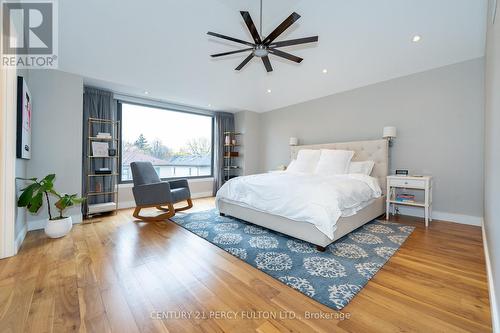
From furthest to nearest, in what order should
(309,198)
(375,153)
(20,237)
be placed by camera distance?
(375,153), (20,237), (309,198)

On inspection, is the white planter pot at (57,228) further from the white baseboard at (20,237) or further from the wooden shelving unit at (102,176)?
the wooden shelving unit at (102,176)

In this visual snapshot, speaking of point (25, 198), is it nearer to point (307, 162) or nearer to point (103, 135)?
point (103, 135)

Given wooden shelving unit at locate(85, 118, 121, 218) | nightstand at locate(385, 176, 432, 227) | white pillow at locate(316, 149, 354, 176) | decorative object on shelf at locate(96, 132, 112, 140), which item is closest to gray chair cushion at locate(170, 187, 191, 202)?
wooden shelving unit at locate(85, 118, 121, 218)

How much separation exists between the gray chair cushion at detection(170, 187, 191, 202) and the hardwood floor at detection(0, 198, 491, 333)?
3.95 ft

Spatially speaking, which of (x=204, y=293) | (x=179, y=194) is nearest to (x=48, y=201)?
(x=179, y=194)

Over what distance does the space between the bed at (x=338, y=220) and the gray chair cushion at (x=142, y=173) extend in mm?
1263

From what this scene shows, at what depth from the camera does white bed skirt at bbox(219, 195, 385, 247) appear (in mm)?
2193

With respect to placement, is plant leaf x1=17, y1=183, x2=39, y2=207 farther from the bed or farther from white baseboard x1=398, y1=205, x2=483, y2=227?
white baseboard x1=398, y1=205, x2=483, y2=227

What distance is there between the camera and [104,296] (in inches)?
58.2

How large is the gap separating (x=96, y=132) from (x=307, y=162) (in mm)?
4050

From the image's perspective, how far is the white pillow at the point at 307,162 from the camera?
13.2ft

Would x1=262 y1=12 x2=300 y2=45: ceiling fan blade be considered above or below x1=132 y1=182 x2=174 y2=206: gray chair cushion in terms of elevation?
above

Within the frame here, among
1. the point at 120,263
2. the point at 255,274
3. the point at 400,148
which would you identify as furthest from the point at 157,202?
the point at 400,148

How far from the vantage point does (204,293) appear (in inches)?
60.2
